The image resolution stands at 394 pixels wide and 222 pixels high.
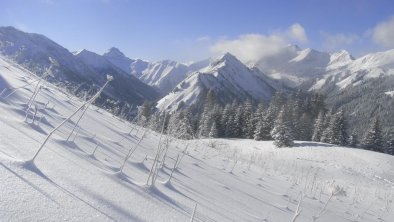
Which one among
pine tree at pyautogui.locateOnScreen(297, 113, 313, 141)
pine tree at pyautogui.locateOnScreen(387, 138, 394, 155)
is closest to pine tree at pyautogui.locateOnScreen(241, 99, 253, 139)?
pine tree at pyautogui.locateOnScreen(297, 113, 313, 141)

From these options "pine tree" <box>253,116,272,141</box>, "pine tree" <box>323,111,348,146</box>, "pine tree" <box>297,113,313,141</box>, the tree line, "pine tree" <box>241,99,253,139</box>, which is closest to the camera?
"pine tree" <box>253,116,272,141</box>

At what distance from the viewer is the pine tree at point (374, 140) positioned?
2233 inches

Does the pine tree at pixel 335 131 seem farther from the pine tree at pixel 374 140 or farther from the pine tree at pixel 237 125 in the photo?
the pine tree at pixel 237 125

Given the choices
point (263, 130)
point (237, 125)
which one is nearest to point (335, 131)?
point (263, 130)

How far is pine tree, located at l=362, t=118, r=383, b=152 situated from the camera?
186 feet

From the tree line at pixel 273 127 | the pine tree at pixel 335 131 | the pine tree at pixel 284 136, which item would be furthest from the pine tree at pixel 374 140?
the pine tree at pixel 284 136

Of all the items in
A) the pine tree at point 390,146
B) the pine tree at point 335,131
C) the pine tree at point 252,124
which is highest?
the pine tree at point 390,146

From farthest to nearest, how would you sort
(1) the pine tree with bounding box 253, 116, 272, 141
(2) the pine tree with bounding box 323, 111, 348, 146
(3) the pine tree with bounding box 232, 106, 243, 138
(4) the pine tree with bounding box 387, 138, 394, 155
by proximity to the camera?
1. (4) the pine tree with bounding box 387, 138, 394, 155
2. (3) the pine tree with bounding box 232, 106, 243, 138
3. (2) the pine tree with bounding box 323, 111, 348, 146
4. (1) the pine tree with bounding box 253, 116, 272, 141

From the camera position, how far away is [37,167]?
3533 mm

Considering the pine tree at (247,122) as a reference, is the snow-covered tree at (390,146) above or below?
above

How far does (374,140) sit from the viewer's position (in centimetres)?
5678

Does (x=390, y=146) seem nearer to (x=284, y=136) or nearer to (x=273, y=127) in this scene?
(x=273, y=127)

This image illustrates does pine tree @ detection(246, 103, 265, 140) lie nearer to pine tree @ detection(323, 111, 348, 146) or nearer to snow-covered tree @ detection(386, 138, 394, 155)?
pine tree @ detection(323, 111, 348, 146)

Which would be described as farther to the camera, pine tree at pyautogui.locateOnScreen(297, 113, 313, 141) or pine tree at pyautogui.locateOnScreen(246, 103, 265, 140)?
pine tree at pyautogui.locateOnScreen(297, 113, 313, 141)
